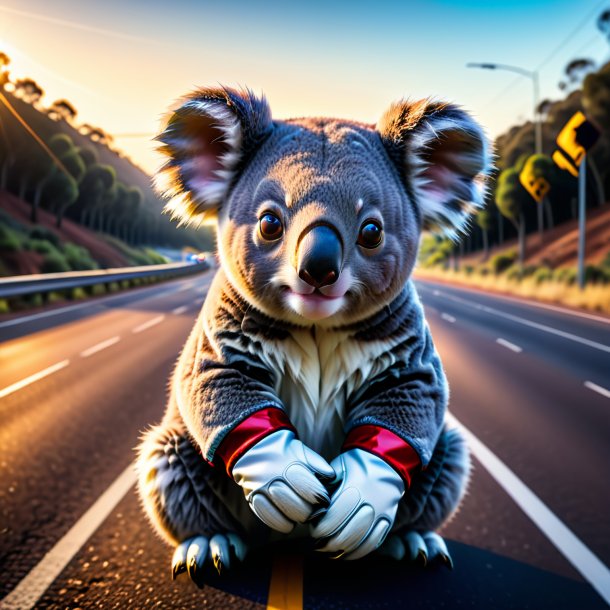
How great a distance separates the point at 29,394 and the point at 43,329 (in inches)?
243

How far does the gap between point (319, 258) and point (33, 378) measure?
8.11 m

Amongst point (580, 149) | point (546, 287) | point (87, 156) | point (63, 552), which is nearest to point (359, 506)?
point (63, 552)

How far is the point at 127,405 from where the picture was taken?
21.9 ft

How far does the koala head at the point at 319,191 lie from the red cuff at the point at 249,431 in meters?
0.22

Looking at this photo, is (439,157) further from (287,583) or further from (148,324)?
(148,324)

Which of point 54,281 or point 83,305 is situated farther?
point 83,305

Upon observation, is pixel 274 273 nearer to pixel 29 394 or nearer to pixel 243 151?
pixel 243 151

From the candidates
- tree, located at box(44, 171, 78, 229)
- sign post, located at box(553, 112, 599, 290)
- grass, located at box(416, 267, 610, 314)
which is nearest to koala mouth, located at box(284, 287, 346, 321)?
grass, located at box(416, 267, 610, 314)

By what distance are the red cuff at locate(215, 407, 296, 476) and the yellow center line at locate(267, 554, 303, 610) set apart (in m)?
0.79

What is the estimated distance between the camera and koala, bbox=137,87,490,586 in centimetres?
120

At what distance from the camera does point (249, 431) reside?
1252 millimetres

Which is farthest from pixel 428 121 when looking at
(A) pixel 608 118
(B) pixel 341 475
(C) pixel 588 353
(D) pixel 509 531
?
(A) pixel 608 118

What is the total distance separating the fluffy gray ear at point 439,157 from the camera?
4.23 ft

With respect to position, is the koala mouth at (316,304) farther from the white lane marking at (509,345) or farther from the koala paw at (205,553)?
the white lane marking at (509,345)
